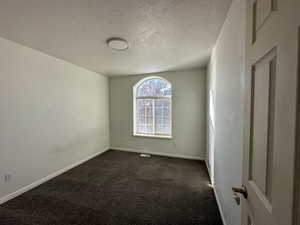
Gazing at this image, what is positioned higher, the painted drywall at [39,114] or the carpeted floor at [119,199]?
the painted drywall at [39,114]

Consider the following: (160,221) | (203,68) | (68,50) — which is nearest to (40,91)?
(68,50)

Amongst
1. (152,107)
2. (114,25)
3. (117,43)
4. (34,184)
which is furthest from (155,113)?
(34,184)

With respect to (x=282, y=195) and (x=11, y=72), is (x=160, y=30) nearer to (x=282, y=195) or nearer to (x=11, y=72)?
(x=282, y=195)

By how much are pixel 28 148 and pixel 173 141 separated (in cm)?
325

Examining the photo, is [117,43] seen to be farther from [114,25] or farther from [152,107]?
[152,107]

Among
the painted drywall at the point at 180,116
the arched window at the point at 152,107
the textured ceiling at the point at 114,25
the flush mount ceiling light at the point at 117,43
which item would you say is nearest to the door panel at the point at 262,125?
the textured ceiling at the point at 114,25

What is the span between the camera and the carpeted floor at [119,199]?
6.12ft

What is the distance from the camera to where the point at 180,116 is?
13.6 ft

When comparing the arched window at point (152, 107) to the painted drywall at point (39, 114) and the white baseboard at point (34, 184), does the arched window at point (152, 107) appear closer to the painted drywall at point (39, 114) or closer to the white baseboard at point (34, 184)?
the painted drywall at point (39, 114)

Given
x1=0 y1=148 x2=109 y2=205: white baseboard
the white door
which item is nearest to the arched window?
x1=0 y1=148 x2=109 y2=205: white baseboard

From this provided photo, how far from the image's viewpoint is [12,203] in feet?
7.01

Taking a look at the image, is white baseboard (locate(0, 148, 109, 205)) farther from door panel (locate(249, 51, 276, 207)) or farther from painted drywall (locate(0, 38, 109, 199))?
door panel (locate(249, 51, 276, 207))

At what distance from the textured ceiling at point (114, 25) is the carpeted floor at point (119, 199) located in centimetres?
241

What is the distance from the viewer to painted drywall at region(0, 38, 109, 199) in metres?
2.22
